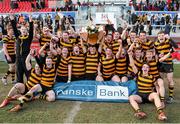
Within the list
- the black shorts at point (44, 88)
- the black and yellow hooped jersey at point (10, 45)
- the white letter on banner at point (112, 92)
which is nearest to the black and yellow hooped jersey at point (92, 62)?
the white letter on banner at point (112, 92)

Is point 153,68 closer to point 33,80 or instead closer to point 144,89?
point 144,89

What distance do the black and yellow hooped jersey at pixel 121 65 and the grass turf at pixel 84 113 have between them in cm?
110

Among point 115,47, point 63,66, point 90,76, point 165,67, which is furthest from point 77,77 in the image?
point 165,67

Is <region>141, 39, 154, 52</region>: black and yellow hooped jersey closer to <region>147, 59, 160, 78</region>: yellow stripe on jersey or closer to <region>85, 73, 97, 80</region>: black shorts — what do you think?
<region>147, 59, 160, 78</region>: yellow stripe on jersey

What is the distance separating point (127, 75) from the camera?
8.75 m

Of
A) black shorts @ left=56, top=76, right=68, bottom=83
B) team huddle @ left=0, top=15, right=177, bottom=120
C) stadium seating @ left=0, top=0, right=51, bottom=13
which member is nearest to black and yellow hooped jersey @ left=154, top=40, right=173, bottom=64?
team huddle @ left=0, top=15, right=177, bottom=120

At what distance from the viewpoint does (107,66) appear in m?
8.68

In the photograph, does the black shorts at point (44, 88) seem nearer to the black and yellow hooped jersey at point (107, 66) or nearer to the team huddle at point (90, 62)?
the team huddle at point (90, 62)

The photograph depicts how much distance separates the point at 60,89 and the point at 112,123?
197 centimetres

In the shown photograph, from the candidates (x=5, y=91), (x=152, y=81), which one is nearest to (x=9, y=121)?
(x=5, y=91)

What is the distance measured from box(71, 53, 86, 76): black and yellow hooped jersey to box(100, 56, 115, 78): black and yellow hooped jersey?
495 millimetres

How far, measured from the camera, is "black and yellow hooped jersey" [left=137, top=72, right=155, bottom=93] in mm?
7539

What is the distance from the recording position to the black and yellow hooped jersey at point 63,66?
8.69 metres

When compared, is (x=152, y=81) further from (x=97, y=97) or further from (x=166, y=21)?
(x=166, y=21)
